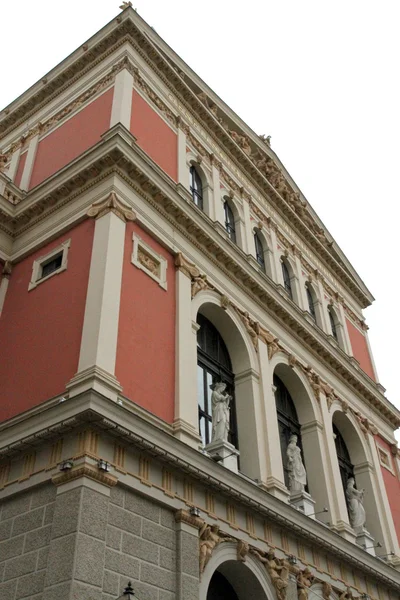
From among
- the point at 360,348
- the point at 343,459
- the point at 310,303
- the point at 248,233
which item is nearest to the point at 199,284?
the point at 248,233

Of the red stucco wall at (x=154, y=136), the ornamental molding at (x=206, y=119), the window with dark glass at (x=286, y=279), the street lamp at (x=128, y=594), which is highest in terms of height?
the ornamental molding at (x=206, y=119)

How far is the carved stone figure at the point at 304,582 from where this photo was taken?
15130 mm

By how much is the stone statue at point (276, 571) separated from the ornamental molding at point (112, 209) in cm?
802

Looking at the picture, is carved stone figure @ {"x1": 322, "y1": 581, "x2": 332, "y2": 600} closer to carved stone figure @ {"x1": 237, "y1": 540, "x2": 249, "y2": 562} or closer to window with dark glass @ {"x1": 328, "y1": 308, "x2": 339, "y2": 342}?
carved stone figure @ {"x1": 237, "y1": 540, "x2": 249, "y2": 562}

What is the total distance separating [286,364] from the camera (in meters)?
20.5

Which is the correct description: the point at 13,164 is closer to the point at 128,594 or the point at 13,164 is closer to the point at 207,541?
the point at 207,541

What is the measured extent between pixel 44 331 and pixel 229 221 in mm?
9629

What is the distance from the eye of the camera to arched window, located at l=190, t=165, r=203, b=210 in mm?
20656

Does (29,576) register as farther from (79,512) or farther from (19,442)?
(19,442)

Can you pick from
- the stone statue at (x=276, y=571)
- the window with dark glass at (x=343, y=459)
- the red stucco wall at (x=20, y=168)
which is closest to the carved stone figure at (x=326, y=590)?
the stone statue at (x=276, y=571)

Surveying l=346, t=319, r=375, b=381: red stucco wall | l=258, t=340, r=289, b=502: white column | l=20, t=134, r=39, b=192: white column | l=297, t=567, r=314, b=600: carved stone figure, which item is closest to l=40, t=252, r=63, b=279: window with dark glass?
l=20, t=134, r=39, b=192: white column

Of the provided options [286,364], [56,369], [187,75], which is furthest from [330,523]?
[187,75]

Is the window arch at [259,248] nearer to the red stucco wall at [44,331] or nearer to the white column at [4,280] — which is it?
the red stucco wall at [44,331]

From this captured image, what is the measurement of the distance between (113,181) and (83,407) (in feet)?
21.1
